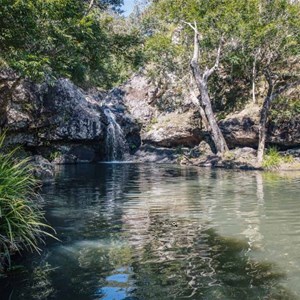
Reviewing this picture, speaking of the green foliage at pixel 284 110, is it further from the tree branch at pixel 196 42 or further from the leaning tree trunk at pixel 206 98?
the tree branch at pixel 196 42

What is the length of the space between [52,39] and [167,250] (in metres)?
11.1

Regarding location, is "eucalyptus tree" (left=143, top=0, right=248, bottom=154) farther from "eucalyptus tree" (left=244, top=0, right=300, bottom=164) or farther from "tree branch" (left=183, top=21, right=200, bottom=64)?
"eucalyptus tree" (left=244, top=0, right=300, bottom=164)

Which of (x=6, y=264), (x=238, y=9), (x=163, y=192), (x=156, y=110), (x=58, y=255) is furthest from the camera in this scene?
(x=156, y=110)

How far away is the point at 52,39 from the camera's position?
15.0 meters

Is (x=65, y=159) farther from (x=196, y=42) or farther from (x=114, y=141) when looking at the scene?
(x=196, y=42)

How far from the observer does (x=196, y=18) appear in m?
25.9

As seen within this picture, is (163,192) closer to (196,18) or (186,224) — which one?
(186,224)

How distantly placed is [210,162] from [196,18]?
32.0 ft

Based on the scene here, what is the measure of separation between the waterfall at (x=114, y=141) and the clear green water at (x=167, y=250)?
62.7 feet

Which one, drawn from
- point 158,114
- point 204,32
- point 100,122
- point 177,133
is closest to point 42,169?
point 100,122

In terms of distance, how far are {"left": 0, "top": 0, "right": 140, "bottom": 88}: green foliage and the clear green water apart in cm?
507

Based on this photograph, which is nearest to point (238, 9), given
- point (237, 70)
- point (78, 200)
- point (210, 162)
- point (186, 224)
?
point (237, 70)

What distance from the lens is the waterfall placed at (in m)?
31.6

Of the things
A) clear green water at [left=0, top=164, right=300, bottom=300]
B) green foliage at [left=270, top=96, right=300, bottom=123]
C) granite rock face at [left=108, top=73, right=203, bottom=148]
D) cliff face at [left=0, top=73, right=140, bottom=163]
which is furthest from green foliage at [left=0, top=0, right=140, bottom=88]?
granite rock face at [left=108, top=73, right=203, bottom=148]
